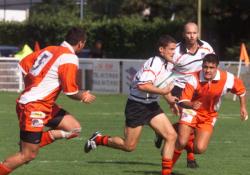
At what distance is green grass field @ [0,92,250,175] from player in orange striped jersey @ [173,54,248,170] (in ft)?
1.69

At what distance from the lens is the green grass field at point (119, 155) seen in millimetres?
12586

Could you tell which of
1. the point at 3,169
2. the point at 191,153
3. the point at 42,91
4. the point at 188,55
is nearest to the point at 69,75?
the point at 42,91

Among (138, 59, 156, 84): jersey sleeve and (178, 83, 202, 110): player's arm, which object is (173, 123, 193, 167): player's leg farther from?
(138, 59, 156, 84): jersey sleeve

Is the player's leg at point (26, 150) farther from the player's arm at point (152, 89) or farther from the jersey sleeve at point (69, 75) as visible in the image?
the player's arm at point (152, 89)

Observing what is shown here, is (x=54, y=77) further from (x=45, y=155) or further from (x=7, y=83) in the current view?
(x=7, y=83)

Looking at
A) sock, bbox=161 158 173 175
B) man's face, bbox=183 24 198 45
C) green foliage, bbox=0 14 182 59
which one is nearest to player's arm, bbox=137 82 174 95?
sock, bbox=161 158 173 175

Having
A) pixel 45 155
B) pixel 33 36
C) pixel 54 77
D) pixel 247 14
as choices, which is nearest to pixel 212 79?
pixel 54 77

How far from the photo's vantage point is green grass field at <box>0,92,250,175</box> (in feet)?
41.3

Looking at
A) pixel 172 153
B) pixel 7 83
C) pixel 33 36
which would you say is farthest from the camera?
pixel 33 36

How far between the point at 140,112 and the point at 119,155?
9.20ft

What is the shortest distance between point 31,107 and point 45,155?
13.4ft

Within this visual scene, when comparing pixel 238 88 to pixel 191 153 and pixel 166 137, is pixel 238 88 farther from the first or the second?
pixel 191 153

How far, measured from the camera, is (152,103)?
1207cm

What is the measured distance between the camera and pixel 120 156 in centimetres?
1450
